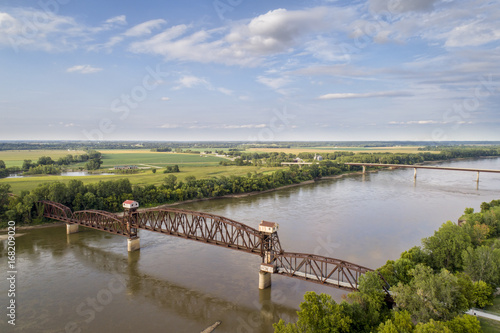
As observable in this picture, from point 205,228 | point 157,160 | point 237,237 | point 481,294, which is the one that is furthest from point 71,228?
point 157,160

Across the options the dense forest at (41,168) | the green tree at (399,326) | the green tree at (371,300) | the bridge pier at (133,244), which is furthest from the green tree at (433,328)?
the dense forest at (41,168)

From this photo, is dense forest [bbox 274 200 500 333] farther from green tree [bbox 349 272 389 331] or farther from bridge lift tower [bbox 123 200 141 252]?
bridge lift tower [bbox 123 200 141 252]

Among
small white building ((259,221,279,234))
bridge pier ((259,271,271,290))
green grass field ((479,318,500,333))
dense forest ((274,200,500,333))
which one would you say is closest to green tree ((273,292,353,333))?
dense forest ((274,200,500,333))

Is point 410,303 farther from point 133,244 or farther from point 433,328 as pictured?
point 133,244

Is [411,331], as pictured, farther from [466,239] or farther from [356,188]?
[356,188]

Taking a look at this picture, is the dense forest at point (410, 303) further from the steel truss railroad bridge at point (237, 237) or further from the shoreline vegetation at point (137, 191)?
the shoreline vegetation at point (137, 191)

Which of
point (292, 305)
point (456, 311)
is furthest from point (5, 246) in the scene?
point (456, 311)
